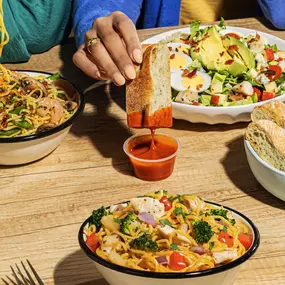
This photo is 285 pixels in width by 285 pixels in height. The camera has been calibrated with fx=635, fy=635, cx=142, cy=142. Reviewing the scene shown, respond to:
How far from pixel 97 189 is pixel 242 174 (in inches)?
19.6

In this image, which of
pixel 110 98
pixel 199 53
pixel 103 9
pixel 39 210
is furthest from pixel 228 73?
pixel 39 210

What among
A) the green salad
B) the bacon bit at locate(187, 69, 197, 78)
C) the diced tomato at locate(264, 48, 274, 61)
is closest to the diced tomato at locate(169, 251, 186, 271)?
the green salad

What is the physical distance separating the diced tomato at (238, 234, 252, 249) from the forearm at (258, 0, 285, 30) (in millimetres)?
1863

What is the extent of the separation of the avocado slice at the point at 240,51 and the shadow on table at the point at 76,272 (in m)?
1.14

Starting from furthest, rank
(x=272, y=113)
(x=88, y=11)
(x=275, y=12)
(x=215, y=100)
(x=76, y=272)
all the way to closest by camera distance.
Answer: (x=275, y=12) → (x=88, y=11) → (x=215, y=100) → (x=272, y=113) → (x=76, y=272)

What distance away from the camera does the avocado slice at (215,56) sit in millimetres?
2508

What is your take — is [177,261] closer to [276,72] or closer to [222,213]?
[222,213]

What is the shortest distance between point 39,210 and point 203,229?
2.33 ft

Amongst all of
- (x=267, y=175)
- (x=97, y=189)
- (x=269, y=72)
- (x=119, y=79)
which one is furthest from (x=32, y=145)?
(x=269, y=72)

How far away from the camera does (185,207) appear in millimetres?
1620

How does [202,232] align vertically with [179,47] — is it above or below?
above

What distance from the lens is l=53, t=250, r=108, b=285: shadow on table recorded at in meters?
1.70

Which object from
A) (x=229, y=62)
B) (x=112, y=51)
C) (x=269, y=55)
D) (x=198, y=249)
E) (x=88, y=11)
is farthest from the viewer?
(x=88, y=11)

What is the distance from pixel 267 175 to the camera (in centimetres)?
194
